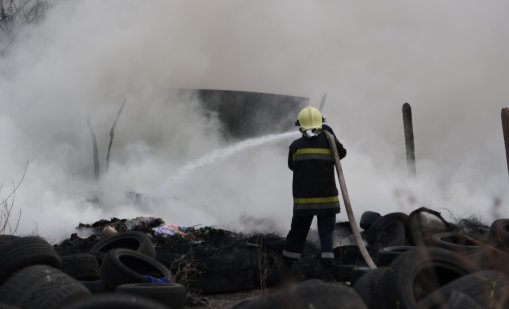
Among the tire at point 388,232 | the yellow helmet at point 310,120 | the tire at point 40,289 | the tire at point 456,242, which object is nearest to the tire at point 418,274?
the tire at point 456,242

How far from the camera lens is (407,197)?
10102 mm

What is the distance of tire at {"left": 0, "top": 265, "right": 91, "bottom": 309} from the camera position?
3473 mm

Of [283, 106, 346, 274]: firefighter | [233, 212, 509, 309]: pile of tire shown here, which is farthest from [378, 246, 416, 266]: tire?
[283, 106, 346, 274]: firefighter

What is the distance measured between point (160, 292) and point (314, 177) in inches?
87.9

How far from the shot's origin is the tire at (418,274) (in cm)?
335

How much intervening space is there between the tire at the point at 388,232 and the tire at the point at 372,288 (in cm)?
289

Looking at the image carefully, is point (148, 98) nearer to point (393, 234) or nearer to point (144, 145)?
point (144, 145)

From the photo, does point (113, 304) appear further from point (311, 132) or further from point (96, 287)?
point (311, 132)

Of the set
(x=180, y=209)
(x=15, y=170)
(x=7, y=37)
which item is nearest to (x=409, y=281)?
(x=180, y=209)

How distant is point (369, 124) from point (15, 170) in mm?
9460

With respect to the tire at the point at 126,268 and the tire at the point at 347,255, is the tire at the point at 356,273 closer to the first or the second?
the tire at the point at 347,255

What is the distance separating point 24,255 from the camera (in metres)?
4.03

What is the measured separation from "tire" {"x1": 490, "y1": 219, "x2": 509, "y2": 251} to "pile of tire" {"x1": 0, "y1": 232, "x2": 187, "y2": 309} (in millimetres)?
2658

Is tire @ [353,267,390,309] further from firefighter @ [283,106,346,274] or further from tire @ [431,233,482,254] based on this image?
firefighter @ [283,106,346,274]
